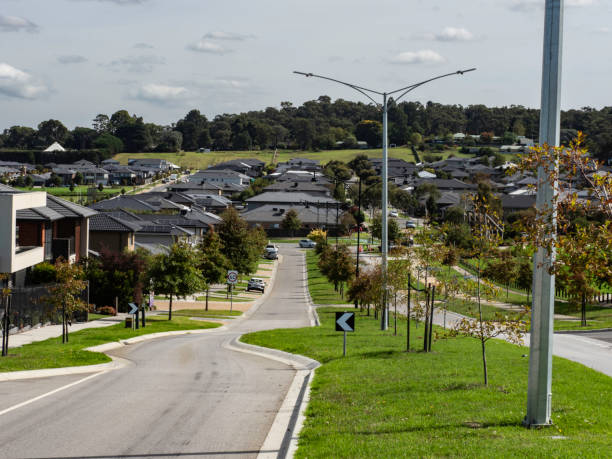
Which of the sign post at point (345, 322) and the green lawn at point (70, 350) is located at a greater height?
the sign post at point (345, 322)

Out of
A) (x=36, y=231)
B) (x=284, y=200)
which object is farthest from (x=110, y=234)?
(x=284, y=200)

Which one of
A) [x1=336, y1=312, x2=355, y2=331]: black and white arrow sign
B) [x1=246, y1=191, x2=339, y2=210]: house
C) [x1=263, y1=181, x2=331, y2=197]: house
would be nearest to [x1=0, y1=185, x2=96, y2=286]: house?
[x1=336, y1=312, x2=355, y2=331]: black and white arrow sign

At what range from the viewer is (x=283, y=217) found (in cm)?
12725

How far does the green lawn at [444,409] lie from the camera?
10.2 m

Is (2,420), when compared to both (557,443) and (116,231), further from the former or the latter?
(116,231)

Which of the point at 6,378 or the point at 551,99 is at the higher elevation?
the point at 551,99

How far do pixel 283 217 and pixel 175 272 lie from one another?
275ft

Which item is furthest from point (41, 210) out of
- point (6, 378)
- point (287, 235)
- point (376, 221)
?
point (287, 235)

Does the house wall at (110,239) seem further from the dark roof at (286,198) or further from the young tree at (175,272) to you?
the dark roof at (286,198)

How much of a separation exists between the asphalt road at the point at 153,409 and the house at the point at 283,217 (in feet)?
320

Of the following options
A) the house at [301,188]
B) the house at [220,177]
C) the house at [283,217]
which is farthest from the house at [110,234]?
the house at [220,177]

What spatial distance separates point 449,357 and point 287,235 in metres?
104

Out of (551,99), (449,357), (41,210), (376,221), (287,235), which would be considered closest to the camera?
(551,99)

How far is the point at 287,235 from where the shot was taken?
12431 centimetres
